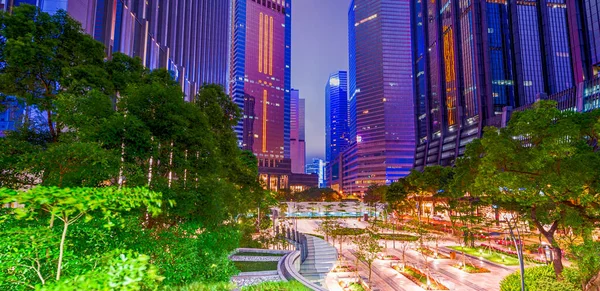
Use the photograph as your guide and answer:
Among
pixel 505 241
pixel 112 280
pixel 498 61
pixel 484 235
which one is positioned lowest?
pixel 505 241

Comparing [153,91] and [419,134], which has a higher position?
[419,134]

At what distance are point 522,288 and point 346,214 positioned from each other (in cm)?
7810

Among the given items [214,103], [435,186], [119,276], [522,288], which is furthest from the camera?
[435,186]

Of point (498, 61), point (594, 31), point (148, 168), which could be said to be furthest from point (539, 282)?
point (498, 61)

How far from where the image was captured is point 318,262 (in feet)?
101

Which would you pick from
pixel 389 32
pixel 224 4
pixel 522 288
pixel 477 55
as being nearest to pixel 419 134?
pixel 477 55

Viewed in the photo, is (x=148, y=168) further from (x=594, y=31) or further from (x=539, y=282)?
(x=594, y=31)

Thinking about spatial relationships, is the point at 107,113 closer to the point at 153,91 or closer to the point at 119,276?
the point at 153,91

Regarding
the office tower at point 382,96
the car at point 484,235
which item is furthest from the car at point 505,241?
the office tower at point 382,96

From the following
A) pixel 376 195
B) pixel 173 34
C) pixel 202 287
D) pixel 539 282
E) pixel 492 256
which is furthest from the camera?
pixel 376 195

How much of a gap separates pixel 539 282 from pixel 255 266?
15.3m

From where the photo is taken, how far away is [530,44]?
9544cm

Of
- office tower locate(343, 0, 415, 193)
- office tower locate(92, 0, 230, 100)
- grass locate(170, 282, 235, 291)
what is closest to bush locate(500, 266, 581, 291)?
grass locate(170, 282, 235, 291)

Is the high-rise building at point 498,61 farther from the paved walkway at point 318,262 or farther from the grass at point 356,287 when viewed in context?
the grass at point 356,287
